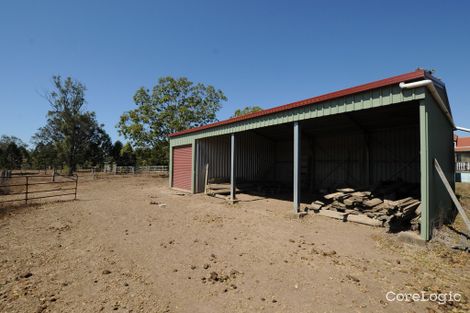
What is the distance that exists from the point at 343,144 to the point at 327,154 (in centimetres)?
107

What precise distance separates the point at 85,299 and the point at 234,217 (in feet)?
16.5

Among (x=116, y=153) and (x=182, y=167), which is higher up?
(x=116, y=153)

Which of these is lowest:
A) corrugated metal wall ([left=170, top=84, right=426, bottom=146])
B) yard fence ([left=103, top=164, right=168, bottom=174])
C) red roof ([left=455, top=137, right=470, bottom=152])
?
yard fence ([left=103, top=164, right=168, bottom=174])

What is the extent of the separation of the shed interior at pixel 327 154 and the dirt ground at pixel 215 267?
458 centimetres

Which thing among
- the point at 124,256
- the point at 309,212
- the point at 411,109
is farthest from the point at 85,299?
the point at 411,109

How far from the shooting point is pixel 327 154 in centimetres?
1309

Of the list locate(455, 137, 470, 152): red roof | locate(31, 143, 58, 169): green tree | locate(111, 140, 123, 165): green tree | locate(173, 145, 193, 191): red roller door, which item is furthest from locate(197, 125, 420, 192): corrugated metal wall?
locate(111, 140, 123, 165): green tree

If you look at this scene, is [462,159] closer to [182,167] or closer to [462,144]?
[462,144]

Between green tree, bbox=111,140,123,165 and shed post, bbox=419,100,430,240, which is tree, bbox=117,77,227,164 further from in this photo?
green tree, bbox=111,140,123,165

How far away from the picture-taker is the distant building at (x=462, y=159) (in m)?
18.7

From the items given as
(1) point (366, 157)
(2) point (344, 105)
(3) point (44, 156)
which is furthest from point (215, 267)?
(3) point (44, 156)

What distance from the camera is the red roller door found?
13.9 metres

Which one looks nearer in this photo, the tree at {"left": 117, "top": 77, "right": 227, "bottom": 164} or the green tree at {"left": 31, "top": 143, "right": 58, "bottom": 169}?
the tree at {"left": 117, "top": 77, "right": 227, "bottom": 164}

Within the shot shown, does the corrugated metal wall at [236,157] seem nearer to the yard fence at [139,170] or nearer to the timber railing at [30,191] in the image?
the timber railing at [30,191]
